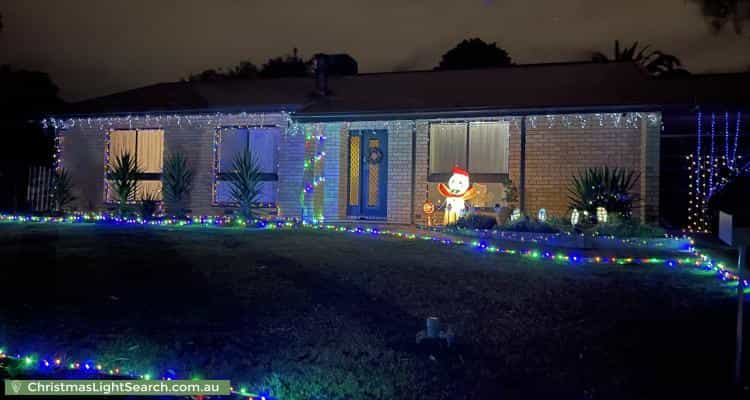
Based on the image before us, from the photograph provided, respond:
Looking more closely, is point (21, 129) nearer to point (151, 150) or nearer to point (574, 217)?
point (151, 150)

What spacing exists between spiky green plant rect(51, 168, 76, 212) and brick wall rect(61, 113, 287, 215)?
12.4 inches

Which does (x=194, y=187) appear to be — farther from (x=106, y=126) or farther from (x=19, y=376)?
(x=19, y=376)

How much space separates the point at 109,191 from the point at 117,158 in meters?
1.43

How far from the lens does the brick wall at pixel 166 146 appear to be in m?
15.6

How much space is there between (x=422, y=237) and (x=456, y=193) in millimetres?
2118

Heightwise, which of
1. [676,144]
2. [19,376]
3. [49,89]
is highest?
[49,89]

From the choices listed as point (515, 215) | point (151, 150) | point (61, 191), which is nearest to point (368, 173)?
point (515, 215)

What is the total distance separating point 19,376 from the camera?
427cm

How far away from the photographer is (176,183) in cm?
1561

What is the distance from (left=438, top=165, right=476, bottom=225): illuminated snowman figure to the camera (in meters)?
12.9

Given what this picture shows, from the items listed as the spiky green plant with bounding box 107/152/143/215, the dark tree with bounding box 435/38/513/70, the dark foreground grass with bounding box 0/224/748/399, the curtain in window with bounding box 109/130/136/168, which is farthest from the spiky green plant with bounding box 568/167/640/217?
the dark tree with bounding box 435/38/513/70

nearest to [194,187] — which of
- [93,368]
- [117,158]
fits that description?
[117,158]

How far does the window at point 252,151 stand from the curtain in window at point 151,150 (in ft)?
5.57

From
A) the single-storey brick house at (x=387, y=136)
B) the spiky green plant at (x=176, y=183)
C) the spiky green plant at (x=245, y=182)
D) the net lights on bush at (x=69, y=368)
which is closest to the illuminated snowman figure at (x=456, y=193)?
the single-storey brick house at (x=387, y=136)
